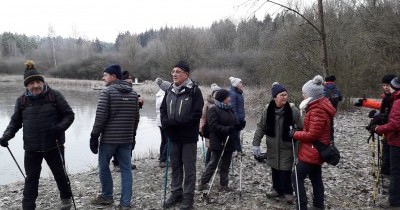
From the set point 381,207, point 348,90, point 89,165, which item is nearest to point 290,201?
point 381,207

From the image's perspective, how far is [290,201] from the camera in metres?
5.86

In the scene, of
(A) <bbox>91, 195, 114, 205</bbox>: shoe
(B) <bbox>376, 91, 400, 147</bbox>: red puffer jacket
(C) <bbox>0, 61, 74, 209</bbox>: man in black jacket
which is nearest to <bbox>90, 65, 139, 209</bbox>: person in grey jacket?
(A) <bbox>91, 195, 114, 205</bbox>: shoe

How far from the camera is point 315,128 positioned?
489 centimetres

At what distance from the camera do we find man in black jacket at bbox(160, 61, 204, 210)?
5.32 metres

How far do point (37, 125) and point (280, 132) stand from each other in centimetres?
367

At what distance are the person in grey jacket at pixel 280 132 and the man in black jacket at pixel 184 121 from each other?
3.77ft

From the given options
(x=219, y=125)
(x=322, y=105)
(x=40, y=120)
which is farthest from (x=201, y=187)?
(x=40, y=120)

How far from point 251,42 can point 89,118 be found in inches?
1550

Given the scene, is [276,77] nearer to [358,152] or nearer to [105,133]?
[358,152]

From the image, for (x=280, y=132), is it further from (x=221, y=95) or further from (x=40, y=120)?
(x=40, y=120)

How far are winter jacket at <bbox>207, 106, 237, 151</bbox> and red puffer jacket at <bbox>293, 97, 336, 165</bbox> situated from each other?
1.43 meters

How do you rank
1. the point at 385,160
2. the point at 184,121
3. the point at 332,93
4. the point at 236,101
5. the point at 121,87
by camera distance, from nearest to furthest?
the point at 184,121, the point at 121,87, the point at 385,160, the point at 236,101, the point at 332,93

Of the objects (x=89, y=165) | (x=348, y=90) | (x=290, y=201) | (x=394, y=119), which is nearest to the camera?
(x=394, y=119)

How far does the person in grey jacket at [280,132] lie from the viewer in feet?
18.5
